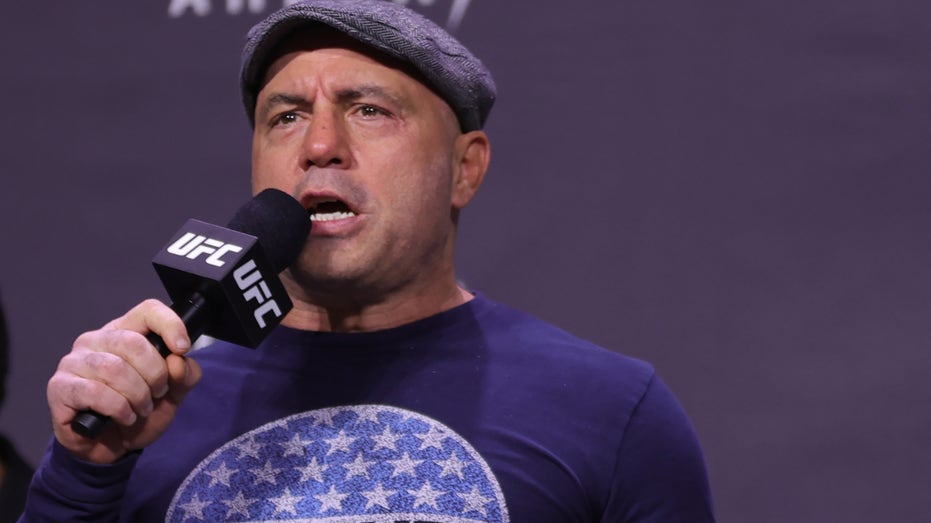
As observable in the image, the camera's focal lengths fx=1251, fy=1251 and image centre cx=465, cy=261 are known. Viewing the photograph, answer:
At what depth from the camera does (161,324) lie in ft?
2.74

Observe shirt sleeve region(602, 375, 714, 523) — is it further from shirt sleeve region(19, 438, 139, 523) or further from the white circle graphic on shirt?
shirt sleeve region(19, 438, 139, 523)

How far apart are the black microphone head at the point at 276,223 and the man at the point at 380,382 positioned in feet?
0.18

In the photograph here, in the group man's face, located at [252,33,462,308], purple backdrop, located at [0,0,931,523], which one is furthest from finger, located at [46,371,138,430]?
purple backdrop, located at [0,0,931,523]

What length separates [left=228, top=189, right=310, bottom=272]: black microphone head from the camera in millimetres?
1027

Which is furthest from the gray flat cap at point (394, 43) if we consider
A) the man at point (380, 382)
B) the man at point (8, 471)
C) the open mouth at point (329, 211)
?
the man at point (8, 471)

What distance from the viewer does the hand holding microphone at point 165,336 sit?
0.82 metres

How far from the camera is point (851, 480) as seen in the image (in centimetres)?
143

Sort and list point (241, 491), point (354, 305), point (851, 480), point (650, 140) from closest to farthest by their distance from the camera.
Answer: point (241, 491), point (354, 305), point (851, 480), point (650, 140)

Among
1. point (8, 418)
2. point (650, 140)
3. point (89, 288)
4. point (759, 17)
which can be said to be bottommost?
point (8, 418)

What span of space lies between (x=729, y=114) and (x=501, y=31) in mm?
313

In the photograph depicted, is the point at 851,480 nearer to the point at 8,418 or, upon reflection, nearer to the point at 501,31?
the point at 501,31

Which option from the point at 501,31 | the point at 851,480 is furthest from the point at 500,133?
the point at 851,480

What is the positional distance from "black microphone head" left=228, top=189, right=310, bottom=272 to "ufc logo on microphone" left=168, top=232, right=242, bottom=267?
0.36ft

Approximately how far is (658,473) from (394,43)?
1.54 feet
